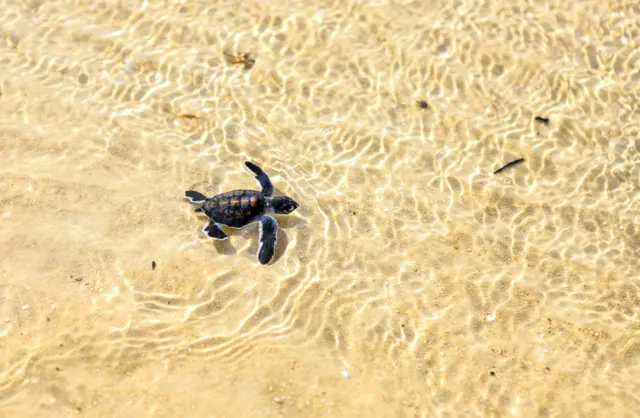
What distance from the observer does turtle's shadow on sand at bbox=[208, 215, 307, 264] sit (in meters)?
4.75

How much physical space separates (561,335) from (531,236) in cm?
112

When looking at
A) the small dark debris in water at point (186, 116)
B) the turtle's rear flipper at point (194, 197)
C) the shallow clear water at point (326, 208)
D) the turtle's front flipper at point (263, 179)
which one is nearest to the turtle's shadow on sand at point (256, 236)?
the shallow clear water at point (326, 208)

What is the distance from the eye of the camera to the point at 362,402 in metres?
3.93

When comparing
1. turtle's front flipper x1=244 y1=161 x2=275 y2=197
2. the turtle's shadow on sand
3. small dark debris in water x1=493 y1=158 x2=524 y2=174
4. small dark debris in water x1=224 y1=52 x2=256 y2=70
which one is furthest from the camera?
small dark debris in water x1=224 y1=52 x2=256 y2=70

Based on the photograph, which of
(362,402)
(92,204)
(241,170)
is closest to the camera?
(362,402)

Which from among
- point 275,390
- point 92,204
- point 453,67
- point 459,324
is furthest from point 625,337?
point 92,204

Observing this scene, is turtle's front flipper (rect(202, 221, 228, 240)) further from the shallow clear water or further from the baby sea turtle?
the shallow clear water

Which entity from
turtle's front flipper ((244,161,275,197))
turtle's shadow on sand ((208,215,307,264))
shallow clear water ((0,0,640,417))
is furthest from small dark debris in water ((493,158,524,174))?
turtle's front flipper ((244,161,275,197))

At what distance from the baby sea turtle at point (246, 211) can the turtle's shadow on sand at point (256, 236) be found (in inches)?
3.1

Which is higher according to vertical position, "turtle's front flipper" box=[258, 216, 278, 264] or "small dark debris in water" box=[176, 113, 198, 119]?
"small dark debris in water" box=[176, 113, 198, 119]

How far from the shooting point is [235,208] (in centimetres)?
469

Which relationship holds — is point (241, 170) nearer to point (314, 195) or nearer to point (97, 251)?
point (314, 195)

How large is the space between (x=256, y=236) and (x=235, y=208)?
0.40 m

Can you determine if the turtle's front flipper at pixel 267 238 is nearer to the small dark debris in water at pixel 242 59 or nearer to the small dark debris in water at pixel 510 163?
the small dark debris in water at pixel 242 59
